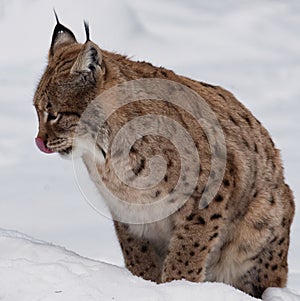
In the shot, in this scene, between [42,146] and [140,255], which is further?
[140,255]

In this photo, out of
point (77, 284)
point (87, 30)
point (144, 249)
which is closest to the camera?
point (77, 284)

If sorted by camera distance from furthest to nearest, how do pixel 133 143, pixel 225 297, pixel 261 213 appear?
pixel 261 213
pixel 133 143
pixel 225 297

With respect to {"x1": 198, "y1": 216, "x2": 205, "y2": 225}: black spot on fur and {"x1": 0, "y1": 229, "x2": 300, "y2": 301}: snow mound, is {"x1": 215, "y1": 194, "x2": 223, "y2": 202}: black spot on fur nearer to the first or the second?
{"x1": 198, "y1": 216, "x2": 205, "y2": 225}: black spot on fur

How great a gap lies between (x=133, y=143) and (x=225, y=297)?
1498mm

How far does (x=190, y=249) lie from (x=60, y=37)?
6.32 ft

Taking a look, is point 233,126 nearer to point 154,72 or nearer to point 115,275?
point 154,72

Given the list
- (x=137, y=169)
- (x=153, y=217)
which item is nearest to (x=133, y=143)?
(x=137, y=169)

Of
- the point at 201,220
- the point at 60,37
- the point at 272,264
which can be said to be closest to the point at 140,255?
the point at 201,220

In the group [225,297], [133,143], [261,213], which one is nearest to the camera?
[225,297]

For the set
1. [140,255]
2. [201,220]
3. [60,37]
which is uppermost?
[60,37]

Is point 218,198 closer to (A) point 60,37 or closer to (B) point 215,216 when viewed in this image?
(B) point 215,216

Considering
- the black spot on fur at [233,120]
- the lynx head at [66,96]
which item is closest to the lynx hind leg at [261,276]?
the black spot on fur at [233,120]

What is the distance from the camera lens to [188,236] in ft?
20.5

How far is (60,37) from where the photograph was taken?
6.78 m
